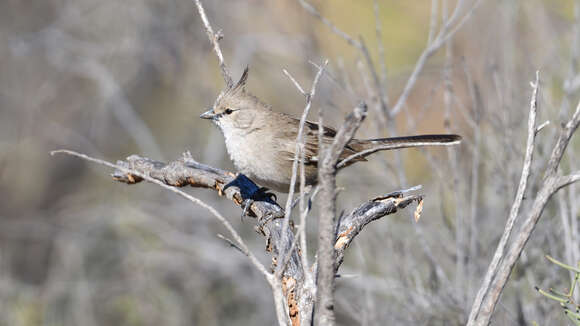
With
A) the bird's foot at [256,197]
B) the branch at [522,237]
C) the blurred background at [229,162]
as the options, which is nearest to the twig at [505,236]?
the branch at [522,237]

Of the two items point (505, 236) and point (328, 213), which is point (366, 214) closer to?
point (328, 213)

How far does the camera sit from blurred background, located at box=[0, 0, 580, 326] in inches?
163

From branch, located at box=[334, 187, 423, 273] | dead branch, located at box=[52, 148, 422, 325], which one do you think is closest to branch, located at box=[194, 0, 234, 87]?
dead branch, located at box=[52, 148, 422, 325]

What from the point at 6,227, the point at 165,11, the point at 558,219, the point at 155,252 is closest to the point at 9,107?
the point at 6,227

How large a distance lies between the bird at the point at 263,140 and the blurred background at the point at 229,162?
394mm

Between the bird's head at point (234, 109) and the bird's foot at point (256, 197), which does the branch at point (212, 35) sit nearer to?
the bird's head at point (234, 109)

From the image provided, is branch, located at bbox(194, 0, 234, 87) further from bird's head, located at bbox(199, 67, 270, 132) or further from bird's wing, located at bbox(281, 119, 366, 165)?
bird's wing, located at bbox(281, 119, 366, 165)

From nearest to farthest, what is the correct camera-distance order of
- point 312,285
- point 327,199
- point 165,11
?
point 327,199 < point 312,285 < point 165,11

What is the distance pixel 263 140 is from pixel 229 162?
4284 millimetres

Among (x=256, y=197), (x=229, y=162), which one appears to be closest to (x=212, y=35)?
(x=256, y=197)

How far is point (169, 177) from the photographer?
3.75m

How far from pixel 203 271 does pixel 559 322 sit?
168 inches

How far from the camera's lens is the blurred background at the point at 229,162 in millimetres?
4133

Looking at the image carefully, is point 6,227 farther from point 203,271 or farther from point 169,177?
point 169,177
